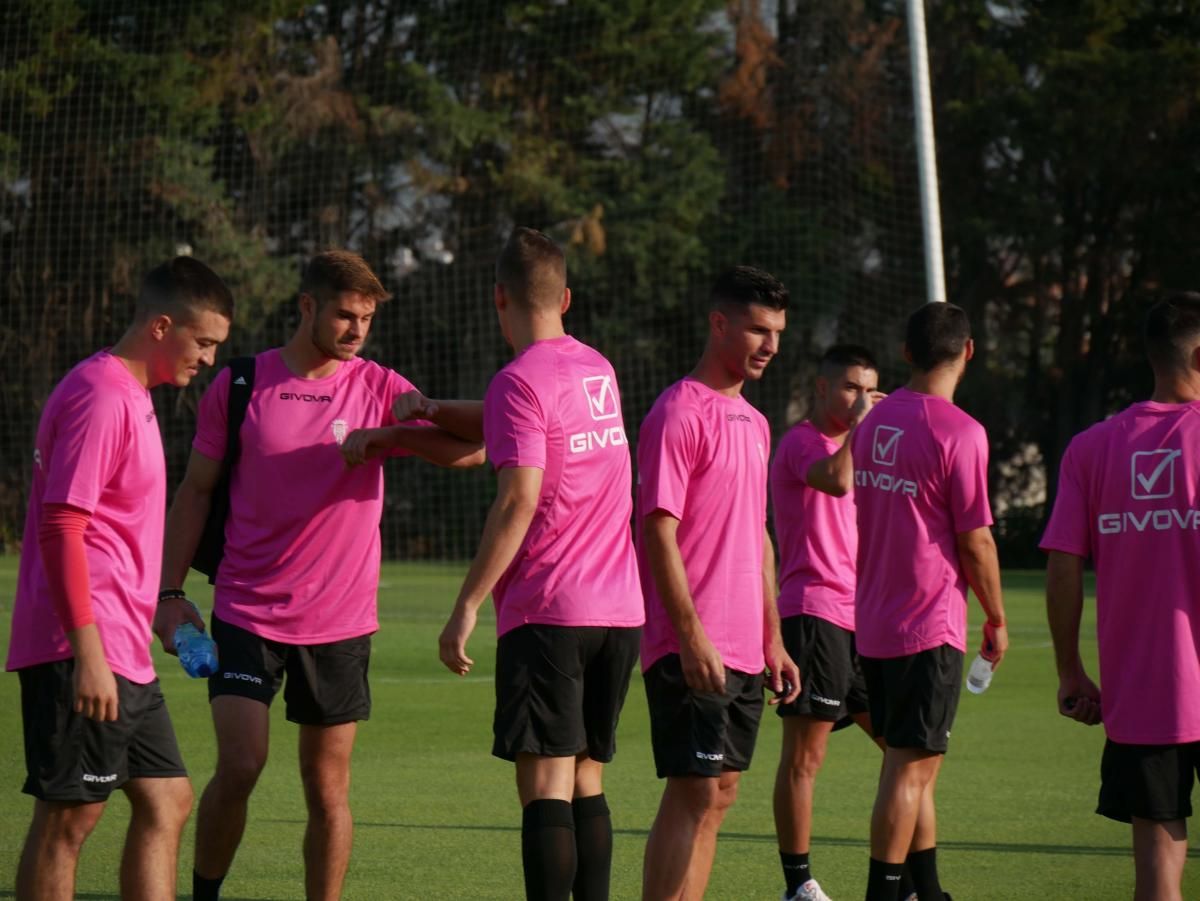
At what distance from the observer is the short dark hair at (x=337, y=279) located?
236 inches

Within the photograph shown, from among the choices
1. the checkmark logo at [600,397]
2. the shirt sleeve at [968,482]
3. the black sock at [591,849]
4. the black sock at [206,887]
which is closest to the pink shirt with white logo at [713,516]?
the checkmark logo at [600,397]

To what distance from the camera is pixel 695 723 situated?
5523 mm

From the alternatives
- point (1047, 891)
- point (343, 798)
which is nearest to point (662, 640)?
point (343, 798)

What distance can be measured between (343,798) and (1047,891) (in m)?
2.87

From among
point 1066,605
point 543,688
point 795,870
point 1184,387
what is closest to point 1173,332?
point 1184,387

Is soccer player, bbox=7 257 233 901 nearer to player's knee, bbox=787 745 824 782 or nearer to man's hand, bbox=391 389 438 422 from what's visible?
man's hand, bbox=391 389 438 422

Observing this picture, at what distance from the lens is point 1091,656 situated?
17062 millimetres

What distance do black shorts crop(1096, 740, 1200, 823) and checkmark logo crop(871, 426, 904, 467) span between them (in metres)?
1.58

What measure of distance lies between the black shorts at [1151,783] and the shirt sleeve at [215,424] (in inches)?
119

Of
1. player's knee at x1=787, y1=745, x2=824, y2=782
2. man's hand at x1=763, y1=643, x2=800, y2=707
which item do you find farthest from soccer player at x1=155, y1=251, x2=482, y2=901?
player's knee at x1=787, y1=745, x2=824, y2=782

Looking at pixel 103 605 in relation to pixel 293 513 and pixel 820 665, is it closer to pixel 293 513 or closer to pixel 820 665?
pixel 293 513

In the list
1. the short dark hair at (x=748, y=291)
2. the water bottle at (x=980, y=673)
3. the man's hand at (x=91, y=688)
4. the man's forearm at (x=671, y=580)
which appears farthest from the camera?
the water bottle at (x=980, y=673)

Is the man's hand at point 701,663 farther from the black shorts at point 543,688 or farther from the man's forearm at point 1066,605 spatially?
the man's forearm at point 1066,605

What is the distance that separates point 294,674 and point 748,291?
1.99 meters
